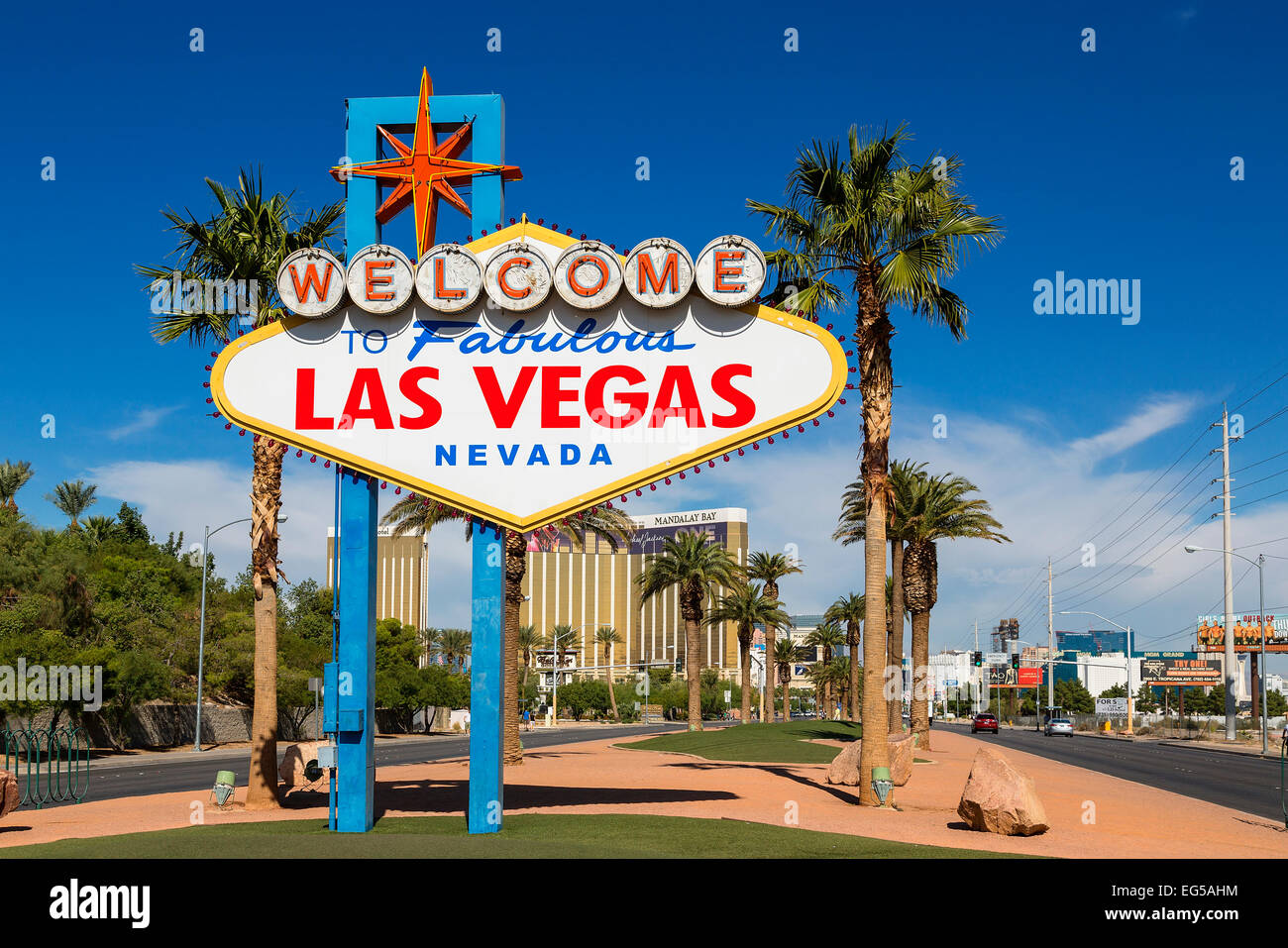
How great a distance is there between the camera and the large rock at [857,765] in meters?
23.2

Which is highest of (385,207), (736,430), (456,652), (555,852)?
(385,207)

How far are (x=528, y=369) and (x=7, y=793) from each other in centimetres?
985

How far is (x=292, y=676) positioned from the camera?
174 feet

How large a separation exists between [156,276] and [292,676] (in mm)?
36832

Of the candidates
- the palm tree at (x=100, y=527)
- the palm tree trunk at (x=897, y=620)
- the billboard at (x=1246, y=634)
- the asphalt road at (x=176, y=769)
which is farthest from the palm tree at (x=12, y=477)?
the billboard at (x=1246, y=634)

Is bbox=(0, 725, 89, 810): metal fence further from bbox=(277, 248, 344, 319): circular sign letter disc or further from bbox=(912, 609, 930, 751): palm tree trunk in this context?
bbox=(912, 609, 930, 751): palm tree trunk

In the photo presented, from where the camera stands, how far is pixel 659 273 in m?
14.6

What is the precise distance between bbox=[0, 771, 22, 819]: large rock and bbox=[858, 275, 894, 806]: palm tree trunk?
14.1 metres

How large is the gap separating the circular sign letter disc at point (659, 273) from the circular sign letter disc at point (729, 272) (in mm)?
236

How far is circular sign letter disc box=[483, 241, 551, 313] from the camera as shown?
576 inches

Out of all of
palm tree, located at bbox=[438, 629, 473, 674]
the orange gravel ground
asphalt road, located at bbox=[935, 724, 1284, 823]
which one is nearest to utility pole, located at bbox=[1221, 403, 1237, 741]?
asphalt road, located at bbox=[935, 724, 1284, 823]

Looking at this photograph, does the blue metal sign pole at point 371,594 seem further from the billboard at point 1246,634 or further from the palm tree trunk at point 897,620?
the billboard at point 1246,634
